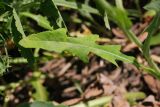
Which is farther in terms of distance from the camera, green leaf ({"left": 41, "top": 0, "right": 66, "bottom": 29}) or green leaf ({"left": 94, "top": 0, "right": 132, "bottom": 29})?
green leaf ({"left": 94, "top": 0, "right": 132, "bottom": 29})

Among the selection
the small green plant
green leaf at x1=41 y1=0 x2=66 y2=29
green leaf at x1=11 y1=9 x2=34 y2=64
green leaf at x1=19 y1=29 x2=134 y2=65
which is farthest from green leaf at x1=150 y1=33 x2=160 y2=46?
green leaf at x1=11 y1=9 x2=34 y2=64

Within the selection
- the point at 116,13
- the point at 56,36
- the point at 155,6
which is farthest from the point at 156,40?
the point at 56,36

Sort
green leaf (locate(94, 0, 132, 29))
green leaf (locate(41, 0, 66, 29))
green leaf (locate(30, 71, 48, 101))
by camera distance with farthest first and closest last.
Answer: green leaf (locate(30, 71, 48, 101))
green leaf (locate(94, 0, 132, 29))
green leaf (locate(41, 0, 66, 29))

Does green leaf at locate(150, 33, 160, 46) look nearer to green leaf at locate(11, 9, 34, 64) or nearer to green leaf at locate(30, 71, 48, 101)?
green leaf at locate(30, 71, 48, 101)

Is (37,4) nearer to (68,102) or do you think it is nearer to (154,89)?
(68,102)

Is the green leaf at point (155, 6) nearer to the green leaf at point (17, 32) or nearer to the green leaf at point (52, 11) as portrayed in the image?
the green leaf at point (52, 11)

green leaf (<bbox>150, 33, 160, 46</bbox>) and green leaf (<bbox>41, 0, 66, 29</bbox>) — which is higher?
green leaf (<bbox>150, 33, 160, 46</bbox>)

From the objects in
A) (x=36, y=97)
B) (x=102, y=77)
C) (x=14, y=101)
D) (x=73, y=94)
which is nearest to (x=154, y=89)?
(x=102, y=77)

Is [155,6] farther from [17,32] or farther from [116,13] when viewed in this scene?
[17,32]
